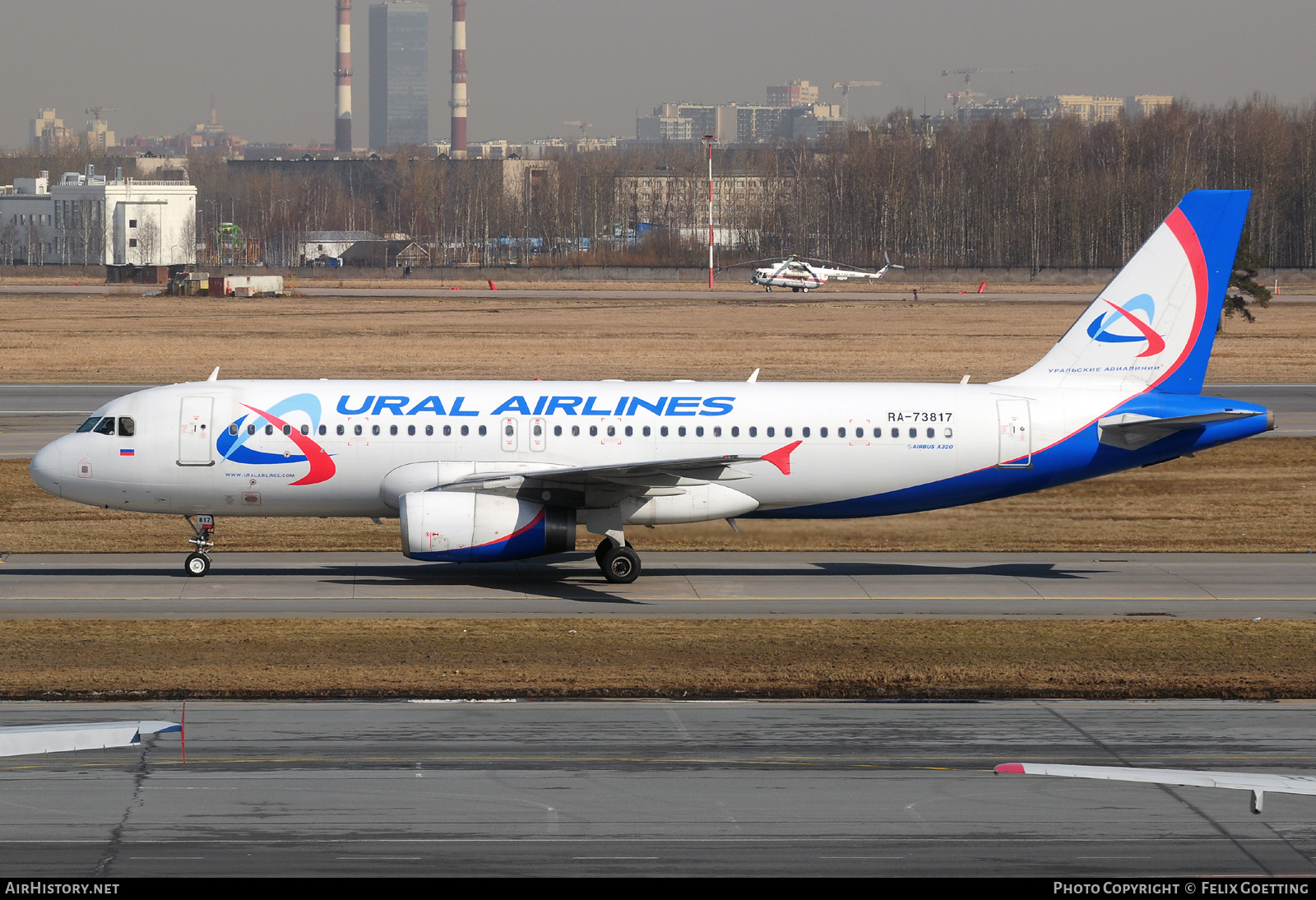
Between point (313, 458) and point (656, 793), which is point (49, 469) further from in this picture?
point (656, 793)

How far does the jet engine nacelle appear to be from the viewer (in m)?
30.2

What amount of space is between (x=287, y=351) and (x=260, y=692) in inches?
2428

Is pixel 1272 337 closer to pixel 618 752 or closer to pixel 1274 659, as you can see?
pixel 1274 659

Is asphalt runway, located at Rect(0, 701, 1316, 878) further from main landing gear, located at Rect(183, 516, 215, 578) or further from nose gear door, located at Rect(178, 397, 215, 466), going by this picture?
nose gear door, located at Rect(178, 397, 215, 466)

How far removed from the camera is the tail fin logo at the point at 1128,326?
110 ft

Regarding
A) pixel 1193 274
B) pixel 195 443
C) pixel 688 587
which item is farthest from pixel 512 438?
pixel 1193 274

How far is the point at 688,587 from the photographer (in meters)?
32.2

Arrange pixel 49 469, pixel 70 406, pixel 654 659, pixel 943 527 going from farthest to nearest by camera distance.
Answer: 1. pixel 70 406
2. pixel 943 527
3. pixel 49 469
4. pixel 654 659

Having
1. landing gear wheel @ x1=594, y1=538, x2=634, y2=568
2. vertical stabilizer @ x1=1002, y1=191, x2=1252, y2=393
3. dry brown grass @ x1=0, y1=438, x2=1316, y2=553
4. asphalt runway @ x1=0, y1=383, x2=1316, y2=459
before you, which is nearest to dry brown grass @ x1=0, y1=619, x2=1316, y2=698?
landing gear wheel @ x1=594, y1=538, x2=634, y2=568

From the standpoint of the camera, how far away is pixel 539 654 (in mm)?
25453

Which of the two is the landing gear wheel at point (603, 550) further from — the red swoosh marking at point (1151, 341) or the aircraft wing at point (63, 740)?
the aircraft wing at point (63, 740)

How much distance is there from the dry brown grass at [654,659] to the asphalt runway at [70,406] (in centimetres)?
2465

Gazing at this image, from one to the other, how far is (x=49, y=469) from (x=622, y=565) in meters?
13.0

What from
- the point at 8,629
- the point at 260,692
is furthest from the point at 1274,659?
the point at 8,629
